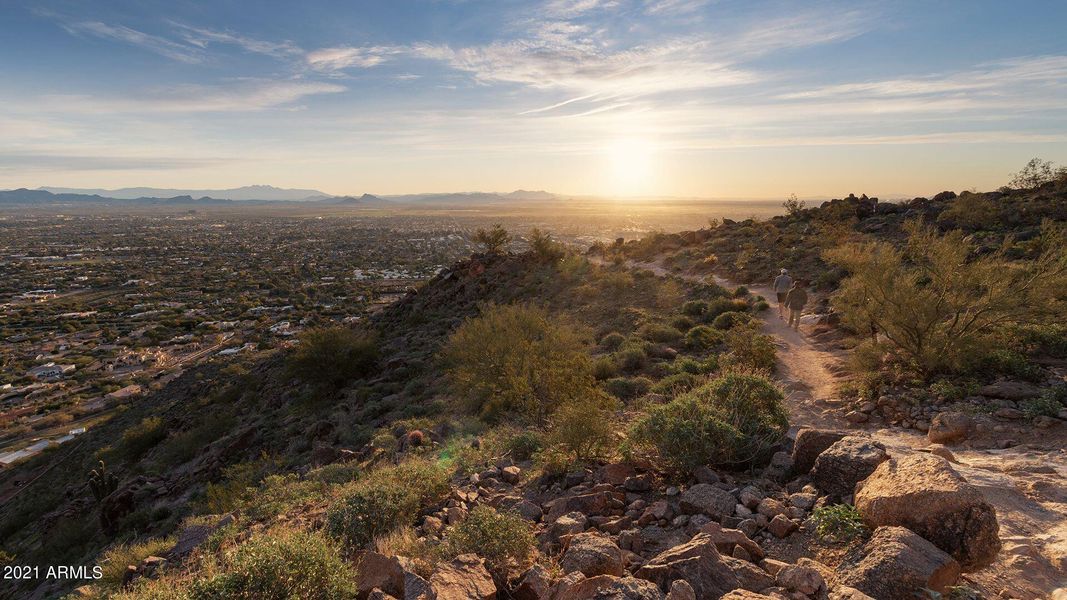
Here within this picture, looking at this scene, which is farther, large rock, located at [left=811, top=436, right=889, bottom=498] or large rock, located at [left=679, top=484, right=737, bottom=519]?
large rock, located at [left=679, top=484, right=737, bottom=519]

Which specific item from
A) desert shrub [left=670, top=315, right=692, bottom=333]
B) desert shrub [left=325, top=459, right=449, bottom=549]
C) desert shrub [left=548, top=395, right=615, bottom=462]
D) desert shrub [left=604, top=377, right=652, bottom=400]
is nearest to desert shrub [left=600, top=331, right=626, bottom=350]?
desert shrub [left=670, top=315, right=692, bottom=333]

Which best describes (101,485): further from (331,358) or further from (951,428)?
(951,428)

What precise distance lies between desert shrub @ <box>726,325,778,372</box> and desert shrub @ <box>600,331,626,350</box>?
3909 millimetres

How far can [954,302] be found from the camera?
8492mm

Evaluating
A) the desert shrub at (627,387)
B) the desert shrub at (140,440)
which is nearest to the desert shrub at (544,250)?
the desert shrub at (627,387)

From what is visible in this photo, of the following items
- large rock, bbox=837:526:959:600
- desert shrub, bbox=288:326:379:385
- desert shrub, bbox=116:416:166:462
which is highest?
large rock, bbox=837:526:959:600

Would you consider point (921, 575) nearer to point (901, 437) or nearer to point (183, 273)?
point (901, 437)

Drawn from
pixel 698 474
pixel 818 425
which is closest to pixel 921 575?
pixel 698 474

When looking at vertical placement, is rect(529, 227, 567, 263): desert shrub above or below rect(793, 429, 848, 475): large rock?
above

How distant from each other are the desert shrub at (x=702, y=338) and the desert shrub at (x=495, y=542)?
10.8 metres

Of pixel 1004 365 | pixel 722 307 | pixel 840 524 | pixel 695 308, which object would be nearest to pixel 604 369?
pixel 695 308

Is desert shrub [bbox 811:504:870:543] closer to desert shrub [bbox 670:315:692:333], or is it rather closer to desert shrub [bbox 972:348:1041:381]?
desert shrub [bbox 972:348:1041:381]

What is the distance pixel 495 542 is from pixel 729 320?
1337 centimetres

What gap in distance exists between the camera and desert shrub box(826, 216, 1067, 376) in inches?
318
